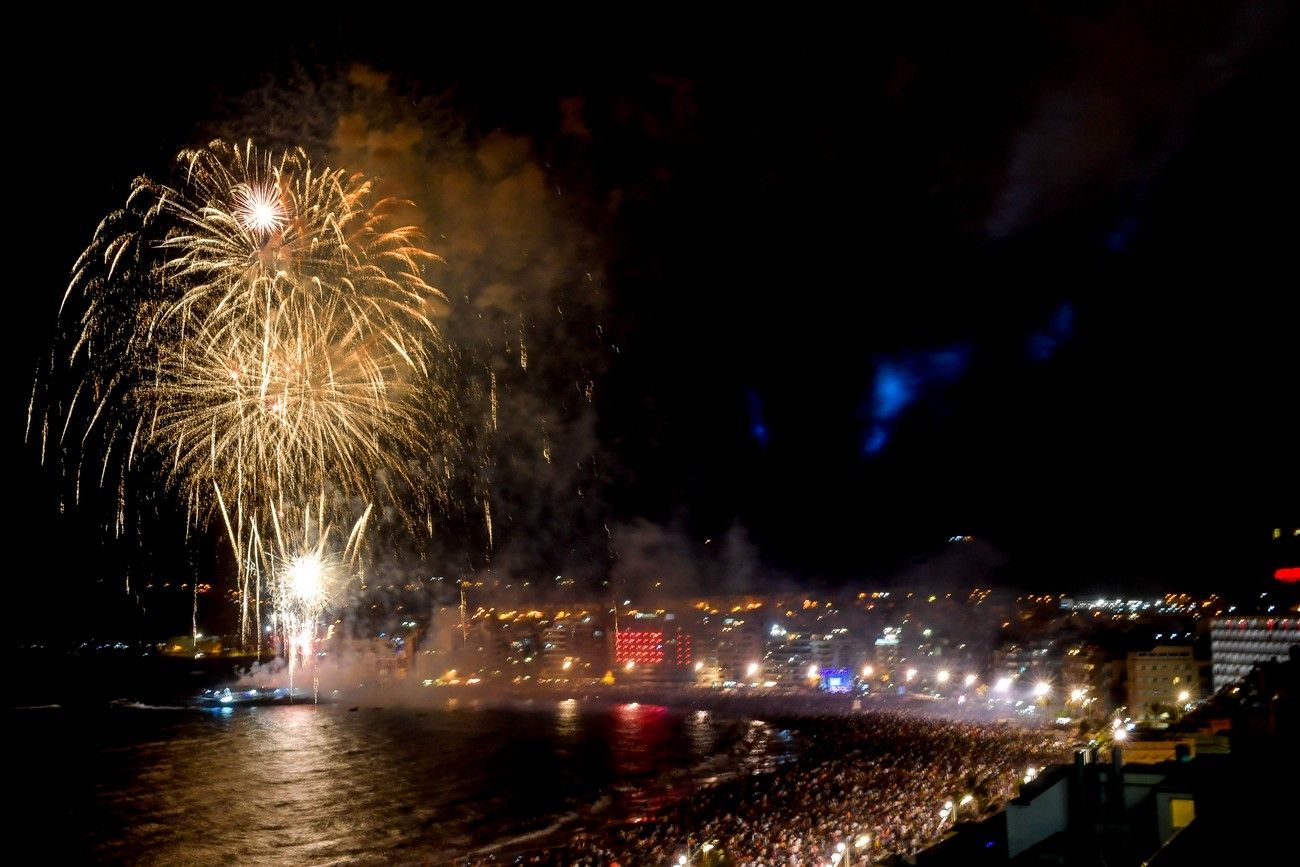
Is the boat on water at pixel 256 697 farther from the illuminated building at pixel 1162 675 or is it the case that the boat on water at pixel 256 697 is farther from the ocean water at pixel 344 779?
the illuminated building at pixel 1162 675

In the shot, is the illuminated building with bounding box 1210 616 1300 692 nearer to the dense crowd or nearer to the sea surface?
the dense crowd

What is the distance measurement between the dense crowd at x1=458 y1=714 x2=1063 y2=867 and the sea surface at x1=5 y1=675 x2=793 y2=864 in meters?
1.75

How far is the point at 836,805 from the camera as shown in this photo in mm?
20062

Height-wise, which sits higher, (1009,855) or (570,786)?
(1009,855)

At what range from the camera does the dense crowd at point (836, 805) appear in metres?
15.3

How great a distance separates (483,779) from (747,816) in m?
12.0

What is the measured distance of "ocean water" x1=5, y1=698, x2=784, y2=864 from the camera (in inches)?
835

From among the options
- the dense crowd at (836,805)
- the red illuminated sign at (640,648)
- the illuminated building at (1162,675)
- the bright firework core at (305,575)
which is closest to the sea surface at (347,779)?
the dense crowd at (836,805)

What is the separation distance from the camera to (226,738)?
41875 mm

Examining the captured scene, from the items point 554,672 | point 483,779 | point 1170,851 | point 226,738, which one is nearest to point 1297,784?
point 1170,851

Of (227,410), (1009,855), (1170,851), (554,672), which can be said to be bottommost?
(554,672)

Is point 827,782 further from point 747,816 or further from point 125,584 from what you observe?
point 125,584

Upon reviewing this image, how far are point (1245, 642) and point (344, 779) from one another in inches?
1104

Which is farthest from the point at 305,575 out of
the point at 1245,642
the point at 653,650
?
the point at 653,650
